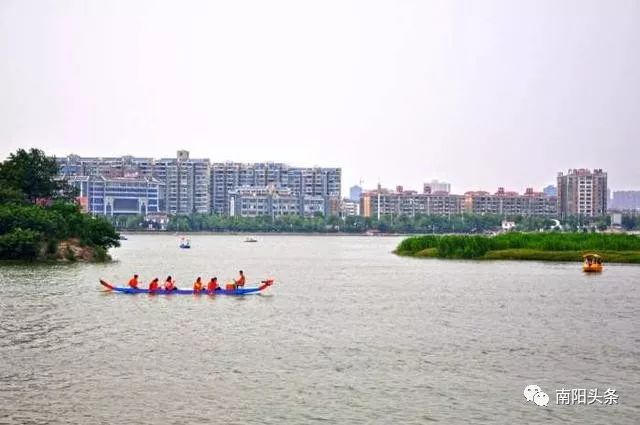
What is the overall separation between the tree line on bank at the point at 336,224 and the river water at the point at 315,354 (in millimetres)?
143421

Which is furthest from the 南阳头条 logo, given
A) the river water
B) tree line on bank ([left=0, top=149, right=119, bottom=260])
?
tree line on bank ([left=0, top=149, right=119, bottom=260])

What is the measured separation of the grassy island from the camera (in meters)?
68.4

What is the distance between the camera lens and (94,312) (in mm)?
33875

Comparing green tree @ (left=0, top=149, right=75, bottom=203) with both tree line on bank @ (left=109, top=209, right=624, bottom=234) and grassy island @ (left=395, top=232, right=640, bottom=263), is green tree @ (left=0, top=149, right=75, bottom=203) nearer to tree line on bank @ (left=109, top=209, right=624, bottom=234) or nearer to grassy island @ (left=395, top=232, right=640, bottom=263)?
grassy island @ (left=395, top=232, right=640, bottom=263)

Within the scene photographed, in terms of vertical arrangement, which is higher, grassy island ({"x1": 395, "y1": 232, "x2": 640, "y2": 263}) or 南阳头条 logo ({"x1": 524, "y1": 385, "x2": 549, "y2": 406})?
grassy island ({"x1": 395, "y1": 232, "x2": 640, "y2": 263})

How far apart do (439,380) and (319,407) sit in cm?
382

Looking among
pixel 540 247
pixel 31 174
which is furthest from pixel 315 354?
pixel 540 247

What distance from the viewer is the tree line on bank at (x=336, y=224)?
188m

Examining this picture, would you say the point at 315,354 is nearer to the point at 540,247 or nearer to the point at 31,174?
the point at 31,174

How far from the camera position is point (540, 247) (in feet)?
235

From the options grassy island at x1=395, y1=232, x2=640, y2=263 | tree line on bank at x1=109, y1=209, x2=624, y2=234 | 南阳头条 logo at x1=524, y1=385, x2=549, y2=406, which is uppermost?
tree line on bank at x1=109, y1=209, x2=624, y2=234

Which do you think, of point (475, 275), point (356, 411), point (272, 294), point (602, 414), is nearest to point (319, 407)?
point (356, 411)

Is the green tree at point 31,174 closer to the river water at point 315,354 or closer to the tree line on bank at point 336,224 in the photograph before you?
the river water at point 315,354

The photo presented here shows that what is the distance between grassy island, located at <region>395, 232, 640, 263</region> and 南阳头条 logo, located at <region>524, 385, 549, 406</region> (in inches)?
1923
